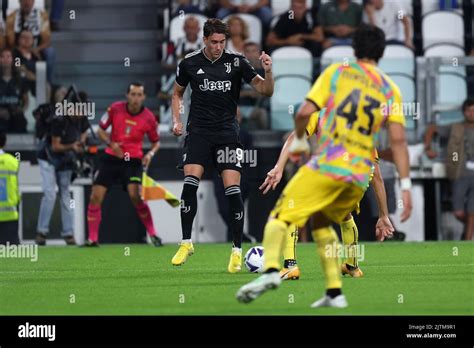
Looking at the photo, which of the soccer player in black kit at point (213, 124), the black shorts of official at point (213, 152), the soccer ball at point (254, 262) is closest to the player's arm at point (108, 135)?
the soccer player in black kit at point (213, 124)

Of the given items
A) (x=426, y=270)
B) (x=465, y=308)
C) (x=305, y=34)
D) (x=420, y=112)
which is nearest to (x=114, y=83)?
(x=305, y=34)

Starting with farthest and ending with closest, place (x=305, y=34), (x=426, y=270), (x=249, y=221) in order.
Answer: (x=305, y=34), (x=249, y=221), (x=426, y=270)

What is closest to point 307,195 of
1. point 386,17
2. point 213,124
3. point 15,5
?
point 213,124

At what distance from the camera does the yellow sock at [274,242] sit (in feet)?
29.2

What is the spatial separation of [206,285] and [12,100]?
983cm

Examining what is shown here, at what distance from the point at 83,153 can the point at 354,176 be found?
11.6m

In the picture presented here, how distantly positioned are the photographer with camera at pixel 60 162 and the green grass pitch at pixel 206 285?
2.62m

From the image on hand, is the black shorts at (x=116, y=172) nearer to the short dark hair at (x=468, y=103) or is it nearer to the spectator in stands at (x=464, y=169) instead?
the spectator in stands at (x=464, y=169)

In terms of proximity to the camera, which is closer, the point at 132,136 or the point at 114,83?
the point at 132,136

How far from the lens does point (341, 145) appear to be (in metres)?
9.02

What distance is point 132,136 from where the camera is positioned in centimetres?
1889

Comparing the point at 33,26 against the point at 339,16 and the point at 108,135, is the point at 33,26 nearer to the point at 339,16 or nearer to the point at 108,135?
the point at 108,135

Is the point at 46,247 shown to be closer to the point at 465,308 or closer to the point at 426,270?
the point at 426,270
